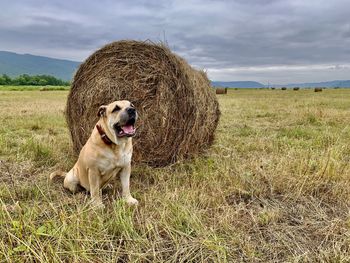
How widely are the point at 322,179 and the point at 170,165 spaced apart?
2166mm

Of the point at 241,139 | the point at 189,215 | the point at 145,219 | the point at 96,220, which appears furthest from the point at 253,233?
the point at 241,139

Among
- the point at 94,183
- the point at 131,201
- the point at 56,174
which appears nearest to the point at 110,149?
the point at 94,183

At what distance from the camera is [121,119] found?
12.7 ft

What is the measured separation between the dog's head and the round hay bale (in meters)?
1.48

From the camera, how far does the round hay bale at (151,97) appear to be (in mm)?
5445

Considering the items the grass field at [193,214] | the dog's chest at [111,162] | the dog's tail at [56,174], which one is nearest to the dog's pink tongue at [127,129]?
the dog's chest at [111,162]

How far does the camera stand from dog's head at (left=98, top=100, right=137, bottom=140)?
3879mm

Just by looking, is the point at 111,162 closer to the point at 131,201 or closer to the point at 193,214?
the point at 131,201

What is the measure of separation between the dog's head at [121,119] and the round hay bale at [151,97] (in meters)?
1.48

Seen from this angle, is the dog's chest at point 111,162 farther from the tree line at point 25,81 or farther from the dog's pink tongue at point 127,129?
the tree line at point 25,81

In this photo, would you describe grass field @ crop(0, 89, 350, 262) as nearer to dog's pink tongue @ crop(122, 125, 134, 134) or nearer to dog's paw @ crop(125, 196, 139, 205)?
dog's paw @ crop(125, 196, 139, 205)

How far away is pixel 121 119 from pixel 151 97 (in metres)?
1.73

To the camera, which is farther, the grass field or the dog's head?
the dog's head

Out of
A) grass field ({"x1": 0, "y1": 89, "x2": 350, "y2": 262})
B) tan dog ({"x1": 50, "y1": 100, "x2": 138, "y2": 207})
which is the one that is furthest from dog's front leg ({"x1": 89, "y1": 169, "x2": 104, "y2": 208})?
grass field ({"x1": 0, "y1": 89, "x2": 350, "y2": 262})
